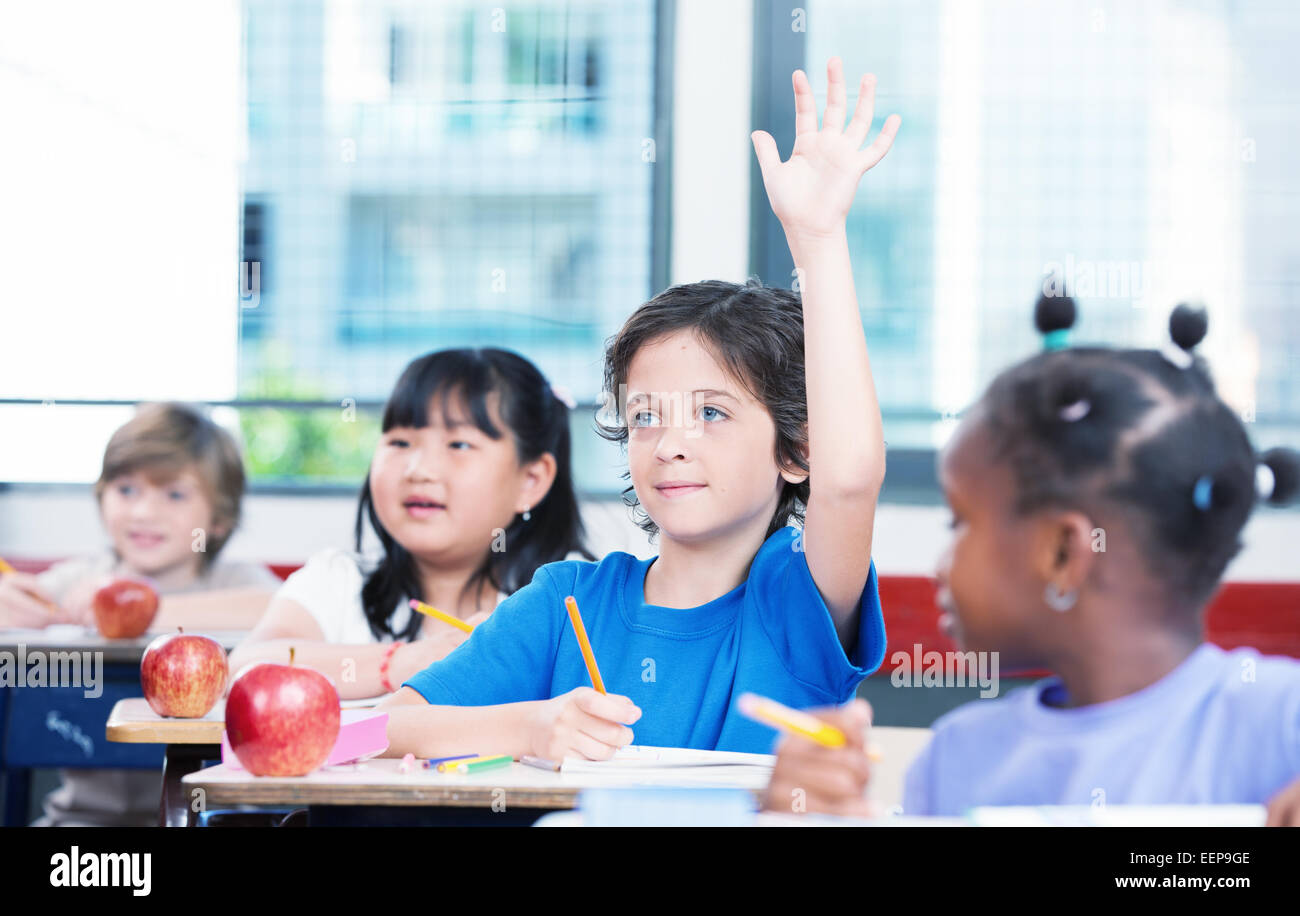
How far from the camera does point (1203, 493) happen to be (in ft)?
2.44

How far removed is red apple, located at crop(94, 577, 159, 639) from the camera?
213 cm

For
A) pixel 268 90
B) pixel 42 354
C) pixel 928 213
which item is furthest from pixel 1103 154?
pixel 42 354

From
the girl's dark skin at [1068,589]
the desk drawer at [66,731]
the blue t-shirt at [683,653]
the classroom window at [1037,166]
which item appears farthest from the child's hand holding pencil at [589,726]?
the classroom window at [1037,166]

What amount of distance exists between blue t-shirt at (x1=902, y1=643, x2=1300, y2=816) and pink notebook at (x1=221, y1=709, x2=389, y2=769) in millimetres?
571

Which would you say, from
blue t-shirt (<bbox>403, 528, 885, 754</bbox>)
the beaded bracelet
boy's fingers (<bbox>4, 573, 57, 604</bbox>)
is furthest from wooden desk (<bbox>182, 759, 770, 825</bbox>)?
boy's fingers (<bbox>4, 573, 57, 604</bbox>)

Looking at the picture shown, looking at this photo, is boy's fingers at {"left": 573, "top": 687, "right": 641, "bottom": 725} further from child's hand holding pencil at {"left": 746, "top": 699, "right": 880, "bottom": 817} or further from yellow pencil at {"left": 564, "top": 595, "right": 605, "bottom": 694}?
child's hand holding pencil at {"left": 746, "top": 699, "right": 880, "bottom": 817}

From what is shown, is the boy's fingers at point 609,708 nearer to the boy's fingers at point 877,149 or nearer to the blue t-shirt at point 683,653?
the blue t-shirt at point 683,653

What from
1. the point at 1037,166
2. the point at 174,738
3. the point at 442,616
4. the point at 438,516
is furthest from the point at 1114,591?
the point at 1037,166

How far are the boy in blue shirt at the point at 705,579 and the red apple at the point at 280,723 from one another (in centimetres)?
16

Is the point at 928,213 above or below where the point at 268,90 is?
below

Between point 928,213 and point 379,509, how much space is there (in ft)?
5.81

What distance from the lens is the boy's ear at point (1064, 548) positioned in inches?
28.7

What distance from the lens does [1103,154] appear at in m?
2.97

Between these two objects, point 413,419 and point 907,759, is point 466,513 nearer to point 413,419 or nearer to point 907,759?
point 413,419
